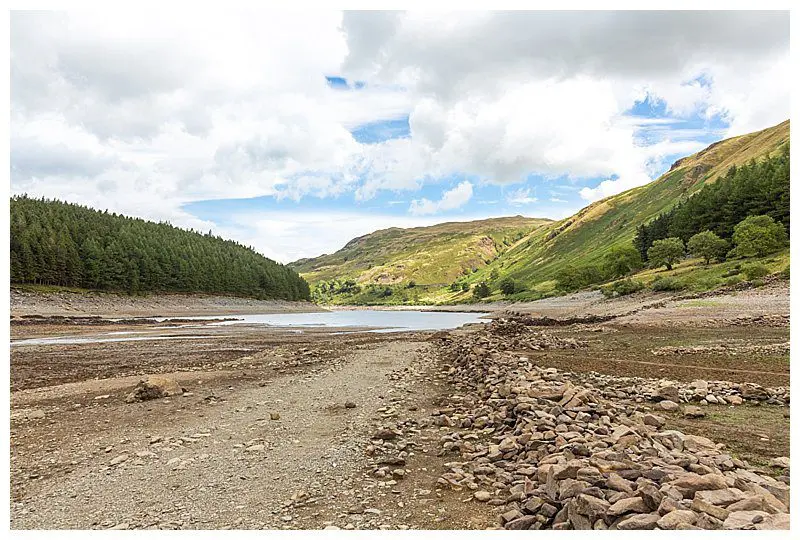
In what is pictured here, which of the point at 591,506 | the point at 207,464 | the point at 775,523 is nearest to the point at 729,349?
the point at 591,506

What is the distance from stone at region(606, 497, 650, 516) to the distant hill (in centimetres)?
11614

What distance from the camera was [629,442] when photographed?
8422mm

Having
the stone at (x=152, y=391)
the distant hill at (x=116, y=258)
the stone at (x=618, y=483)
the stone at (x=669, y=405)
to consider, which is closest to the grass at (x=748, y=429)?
the stone at (x=669, y=405)

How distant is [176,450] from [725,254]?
91.3 metres

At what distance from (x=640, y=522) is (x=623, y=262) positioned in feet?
369

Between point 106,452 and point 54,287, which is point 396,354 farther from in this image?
point 54,287

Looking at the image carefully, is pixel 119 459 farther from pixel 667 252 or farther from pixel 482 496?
pixel 667 252

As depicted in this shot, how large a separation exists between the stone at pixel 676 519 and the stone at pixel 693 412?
312 inches

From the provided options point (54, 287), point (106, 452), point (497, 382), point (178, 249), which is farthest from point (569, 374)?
point (178, 249)

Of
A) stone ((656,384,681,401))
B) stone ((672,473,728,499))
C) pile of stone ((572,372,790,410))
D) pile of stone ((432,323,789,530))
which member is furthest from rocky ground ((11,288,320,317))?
stone ((672,473,728,499))

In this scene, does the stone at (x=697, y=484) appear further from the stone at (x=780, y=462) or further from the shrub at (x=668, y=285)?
the shrub at (x=668, y=285)

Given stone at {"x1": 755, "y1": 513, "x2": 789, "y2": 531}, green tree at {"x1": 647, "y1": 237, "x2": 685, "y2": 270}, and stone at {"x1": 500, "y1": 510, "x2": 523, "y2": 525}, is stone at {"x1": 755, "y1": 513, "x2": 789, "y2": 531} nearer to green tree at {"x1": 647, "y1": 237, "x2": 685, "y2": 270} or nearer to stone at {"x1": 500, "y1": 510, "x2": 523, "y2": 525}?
stone at {"x1": 500, "y1": 510, "x2": 523, "y2": 525}

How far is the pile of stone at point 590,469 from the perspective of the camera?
5.29 metres

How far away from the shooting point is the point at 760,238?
68.4 metres
